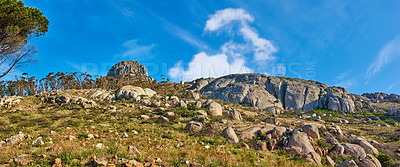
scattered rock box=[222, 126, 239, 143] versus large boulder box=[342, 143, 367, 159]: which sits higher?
scattered rock box=[222, 126, 239, 143]

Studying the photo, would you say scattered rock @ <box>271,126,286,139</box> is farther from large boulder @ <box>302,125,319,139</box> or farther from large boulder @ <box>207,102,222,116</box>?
large boulder @ <box>207,102,222,116</box>

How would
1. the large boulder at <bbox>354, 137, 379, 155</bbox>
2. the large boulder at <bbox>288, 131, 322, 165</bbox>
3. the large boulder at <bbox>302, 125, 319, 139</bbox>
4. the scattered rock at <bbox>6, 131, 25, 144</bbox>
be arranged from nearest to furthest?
the scattered rock at <bbox>6, 131, 25, 144</bbox> → the large boulder at <bbox>288, 131, 322, 165</bbox> → the large boulder at <bbox>354, 137, 379, 155</bbox> → the large boulder at <bbox>302, 125, 319, 139</bbox>

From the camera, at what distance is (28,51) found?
18.8 metres

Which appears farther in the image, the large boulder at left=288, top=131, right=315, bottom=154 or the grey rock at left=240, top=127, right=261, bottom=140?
the grey rock at left=240, top=127, right=261, bottom=140

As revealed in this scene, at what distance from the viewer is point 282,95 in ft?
420

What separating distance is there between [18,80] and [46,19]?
62209 millimetres

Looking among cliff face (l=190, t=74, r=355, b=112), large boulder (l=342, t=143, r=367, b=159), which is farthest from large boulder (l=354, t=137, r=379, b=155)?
cliff face (l=190, t=74, r=355, b=112)

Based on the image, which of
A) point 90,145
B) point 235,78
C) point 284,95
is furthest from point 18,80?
point 284,95

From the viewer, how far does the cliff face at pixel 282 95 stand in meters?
108

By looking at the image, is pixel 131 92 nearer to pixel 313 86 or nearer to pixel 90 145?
pixel 90 145

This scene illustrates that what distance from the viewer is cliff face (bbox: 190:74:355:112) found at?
353 ft

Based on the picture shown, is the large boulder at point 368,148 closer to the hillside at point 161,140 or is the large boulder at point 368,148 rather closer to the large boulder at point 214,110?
the hillside at point 161,140

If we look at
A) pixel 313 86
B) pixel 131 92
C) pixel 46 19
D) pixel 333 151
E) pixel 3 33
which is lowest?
pixel 333 151

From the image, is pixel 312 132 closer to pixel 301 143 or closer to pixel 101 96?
pixel 301 143
